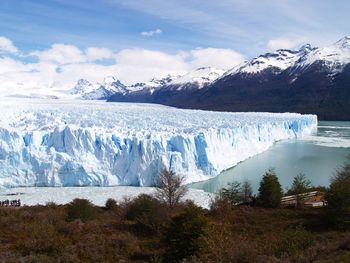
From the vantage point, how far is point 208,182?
2086 cm

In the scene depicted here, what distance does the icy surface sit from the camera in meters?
16.0

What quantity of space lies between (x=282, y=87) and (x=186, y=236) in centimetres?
9499

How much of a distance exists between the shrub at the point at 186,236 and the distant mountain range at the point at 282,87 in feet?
226

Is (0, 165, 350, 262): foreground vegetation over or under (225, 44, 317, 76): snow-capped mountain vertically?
under

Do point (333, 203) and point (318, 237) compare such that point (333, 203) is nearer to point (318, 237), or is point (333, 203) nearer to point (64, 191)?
point (318, 237)

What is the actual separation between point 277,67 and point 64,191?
105203 mm

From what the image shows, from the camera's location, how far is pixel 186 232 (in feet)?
23.1

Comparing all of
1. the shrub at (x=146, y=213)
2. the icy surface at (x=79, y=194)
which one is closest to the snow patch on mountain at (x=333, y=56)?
the icy surface at (x=79, y=194)

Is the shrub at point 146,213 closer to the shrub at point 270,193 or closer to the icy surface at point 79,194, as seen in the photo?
the shrub at point 270,193

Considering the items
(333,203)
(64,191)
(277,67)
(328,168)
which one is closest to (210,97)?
(277,67)

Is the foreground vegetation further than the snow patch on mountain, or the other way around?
the snow patch on mountain

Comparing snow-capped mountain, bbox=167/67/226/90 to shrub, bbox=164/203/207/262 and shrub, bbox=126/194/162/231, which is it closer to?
shrub, bbox=126/194/162/231

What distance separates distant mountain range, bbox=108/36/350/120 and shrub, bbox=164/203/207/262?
226 feet

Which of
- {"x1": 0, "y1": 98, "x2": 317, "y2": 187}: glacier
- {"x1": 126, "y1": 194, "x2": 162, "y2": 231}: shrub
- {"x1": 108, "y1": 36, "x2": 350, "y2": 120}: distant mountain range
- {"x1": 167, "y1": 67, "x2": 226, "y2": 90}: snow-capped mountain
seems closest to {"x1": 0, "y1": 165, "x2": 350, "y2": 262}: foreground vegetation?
{"x1": 126, "y1": 194, "x2": 162, "y2": 231}: shrub
